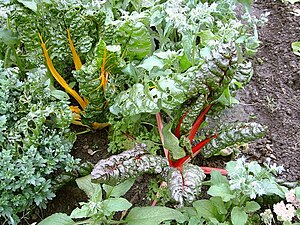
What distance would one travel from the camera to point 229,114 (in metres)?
2.58

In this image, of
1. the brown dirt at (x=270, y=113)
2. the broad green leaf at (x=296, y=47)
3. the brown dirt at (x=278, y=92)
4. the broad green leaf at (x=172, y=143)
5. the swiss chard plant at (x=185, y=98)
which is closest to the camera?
the swiss chard plant at (x=185, y=98)

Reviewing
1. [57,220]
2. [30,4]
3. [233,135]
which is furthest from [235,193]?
[30,4]

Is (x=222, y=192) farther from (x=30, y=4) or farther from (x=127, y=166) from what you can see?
(x=30, y=4)

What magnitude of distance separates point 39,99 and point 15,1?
1.53ft

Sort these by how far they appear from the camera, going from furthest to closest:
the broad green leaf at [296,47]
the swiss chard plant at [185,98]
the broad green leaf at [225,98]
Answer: the broad green leaf at [296,47] → the broad green leaf at [225,98] → the swiss chard plant at [185,98]

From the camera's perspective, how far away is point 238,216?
6.13 feet

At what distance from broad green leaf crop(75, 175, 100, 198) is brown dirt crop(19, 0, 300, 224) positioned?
0.18m

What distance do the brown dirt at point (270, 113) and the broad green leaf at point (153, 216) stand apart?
0.85ft

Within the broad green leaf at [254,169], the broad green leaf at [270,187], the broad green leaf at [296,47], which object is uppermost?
the broad green leaf at [254,169]

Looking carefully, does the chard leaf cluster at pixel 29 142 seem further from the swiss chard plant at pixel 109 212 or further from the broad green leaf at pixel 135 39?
the broad green leaf at pixel 135 39

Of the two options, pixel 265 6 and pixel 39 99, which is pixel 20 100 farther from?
pixel 265 6

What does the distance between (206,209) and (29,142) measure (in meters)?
0.75

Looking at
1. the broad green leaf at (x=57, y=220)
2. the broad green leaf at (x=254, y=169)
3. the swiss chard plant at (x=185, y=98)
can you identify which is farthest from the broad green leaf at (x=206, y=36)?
the broad green leaf at (x=57, y=220)

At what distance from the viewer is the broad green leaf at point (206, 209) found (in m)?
1.96
